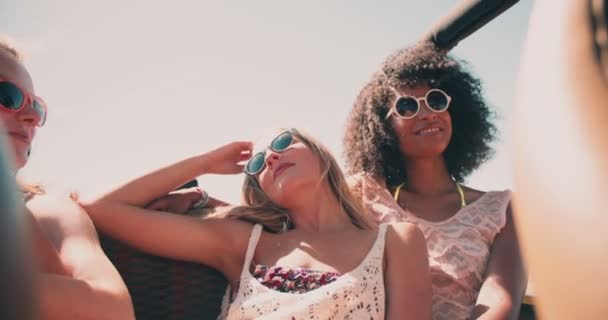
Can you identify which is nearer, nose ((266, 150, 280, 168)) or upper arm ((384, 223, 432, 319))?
upper arm ((384, 223, 432, 319))

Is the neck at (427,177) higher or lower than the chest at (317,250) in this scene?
higher

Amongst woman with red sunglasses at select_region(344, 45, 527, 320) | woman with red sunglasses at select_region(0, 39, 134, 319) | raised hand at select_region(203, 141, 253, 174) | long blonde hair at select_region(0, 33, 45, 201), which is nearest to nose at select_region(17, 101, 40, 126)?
woman with red sunglasses at select_region(0, 39, 134, 319)

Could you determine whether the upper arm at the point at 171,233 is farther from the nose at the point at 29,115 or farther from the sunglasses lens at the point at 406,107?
the sunglasses lens at the point at 406,107

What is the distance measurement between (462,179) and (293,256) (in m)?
1.19

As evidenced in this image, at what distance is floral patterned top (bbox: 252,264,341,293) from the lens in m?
1.79

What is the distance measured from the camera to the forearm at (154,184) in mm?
1945

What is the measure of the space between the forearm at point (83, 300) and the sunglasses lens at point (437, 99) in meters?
1.62

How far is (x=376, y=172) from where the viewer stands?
2.59 metres

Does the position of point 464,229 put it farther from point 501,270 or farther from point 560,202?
point 560,202

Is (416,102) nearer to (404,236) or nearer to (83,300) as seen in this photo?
(404,236)

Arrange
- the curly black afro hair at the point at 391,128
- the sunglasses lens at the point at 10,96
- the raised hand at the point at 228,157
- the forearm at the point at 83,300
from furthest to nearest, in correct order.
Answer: the curly black afro hair at the point at 391,128 → the raised hand at the point at 228,157 → the sunglasses lens at the point at 10,96 → the forearm at the point at 83,300

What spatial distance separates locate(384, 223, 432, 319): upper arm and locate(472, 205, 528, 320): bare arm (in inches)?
8.0

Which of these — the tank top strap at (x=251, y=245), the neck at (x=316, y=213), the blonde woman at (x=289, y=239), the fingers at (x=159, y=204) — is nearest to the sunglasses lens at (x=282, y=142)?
the blonde woman at (x=289, y=239)

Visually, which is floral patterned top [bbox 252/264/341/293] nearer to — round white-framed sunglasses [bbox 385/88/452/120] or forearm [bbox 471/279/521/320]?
forearm [bbox 471/279/521/320]
